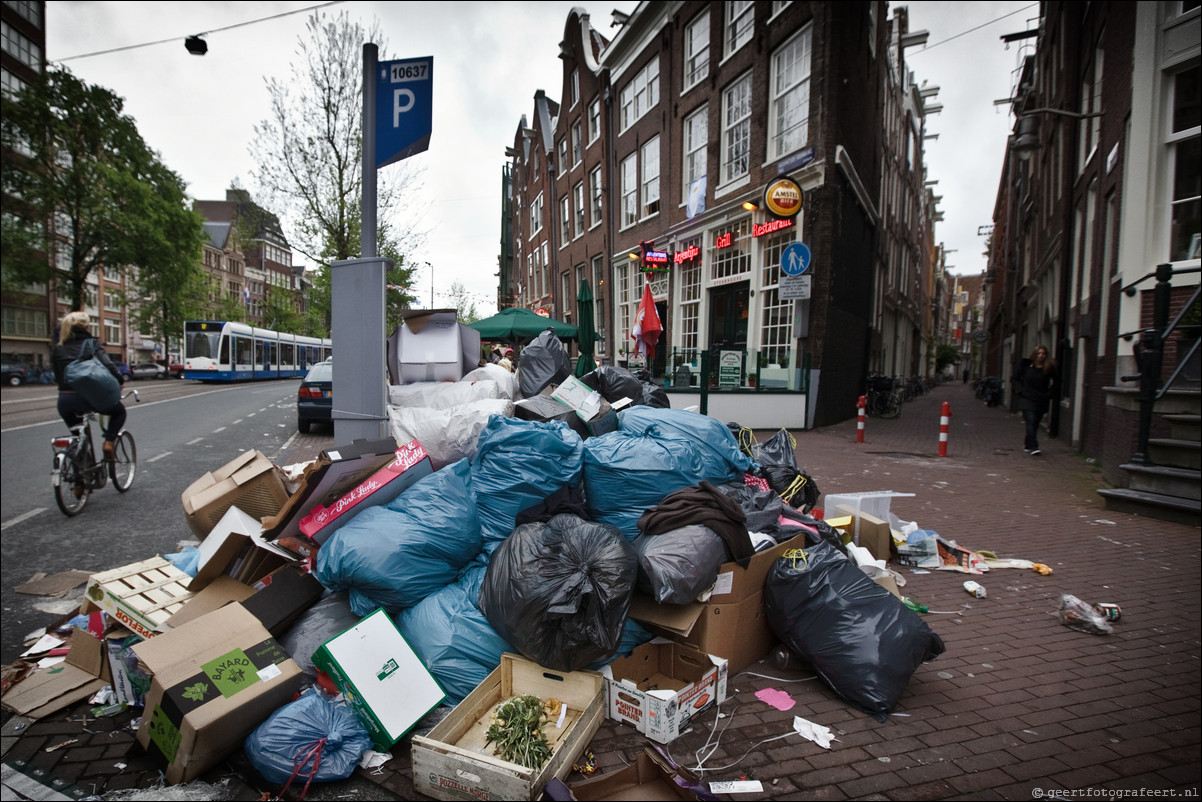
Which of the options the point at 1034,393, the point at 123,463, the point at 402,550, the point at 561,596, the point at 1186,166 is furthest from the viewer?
the point at 1034,393

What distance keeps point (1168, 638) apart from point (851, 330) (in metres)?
11.3

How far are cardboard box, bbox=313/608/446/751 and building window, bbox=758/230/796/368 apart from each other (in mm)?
10788

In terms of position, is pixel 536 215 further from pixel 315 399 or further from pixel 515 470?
pixel 515 470

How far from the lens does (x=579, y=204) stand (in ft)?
76.3

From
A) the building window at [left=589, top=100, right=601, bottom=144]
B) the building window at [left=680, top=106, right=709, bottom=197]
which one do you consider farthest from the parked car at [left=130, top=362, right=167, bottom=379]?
the building window at [left=680, top=106, right=709, bottom=197]

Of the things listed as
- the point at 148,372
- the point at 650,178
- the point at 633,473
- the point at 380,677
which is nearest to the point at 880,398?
the point at 650,178

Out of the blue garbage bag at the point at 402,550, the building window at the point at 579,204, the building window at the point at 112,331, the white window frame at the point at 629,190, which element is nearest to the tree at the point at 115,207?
the white window frame at the point at 629,190

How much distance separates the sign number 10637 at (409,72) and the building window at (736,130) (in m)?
10.8

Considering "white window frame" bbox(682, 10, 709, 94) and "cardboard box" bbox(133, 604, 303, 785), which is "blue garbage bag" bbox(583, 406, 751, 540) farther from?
"white window frame" bbox(682, 10, 709, 94)

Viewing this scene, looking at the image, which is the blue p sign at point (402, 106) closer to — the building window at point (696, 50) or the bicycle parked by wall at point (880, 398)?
the building window at point (696, 50)

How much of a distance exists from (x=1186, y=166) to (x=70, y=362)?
11.6 m

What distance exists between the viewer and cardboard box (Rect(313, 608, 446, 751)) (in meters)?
2.18

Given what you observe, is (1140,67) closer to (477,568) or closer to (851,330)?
(851,330)

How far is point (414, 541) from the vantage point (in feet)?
8.66
